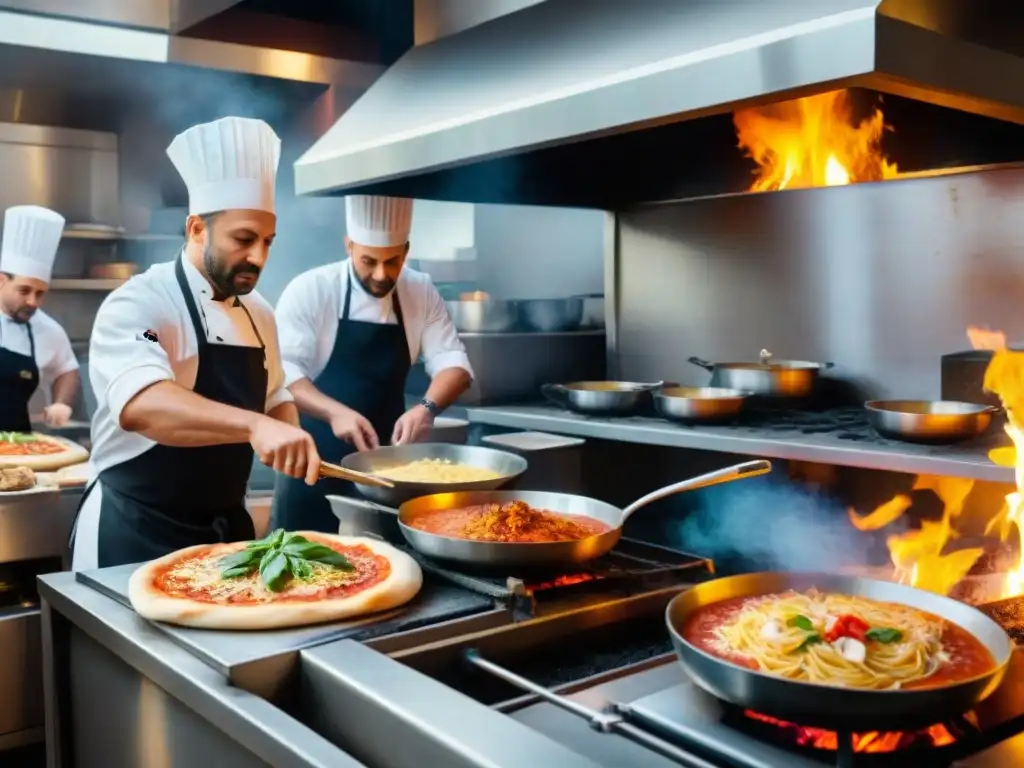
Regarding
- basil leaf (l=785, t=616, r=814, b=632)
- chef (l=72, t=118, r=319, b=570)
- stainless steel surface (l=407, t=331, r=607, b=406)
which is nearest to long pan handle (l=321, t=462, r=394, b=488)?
chef (l=72, t=118, r=319, b=570)

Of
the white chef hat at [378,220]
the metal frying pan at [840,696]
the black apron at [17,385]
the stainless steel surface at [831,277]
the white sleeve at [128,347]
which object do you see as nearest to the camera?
the metal frying pan at [840,696]

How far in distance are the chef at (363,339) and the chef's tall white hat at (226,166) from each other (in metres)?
0.70

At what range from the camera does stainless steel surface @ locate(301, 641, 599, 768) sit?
3.45 feet

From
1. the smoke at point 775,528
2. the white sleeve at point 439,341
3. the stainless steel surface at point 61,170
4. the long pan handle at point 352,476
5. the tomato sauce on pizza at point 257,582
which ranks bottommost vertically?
the smoke at point 775,528

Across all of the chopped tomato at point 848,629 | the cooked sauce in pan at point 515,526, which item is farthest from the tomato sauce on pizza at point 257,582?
the chopped tomato at point 848,629

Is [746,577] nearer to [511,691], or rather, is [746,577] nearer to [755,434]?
[511,691]

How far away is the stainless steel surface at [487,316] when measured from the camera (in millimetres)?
3660

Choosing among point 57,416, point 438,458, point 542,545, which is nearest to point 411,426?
point 438,458

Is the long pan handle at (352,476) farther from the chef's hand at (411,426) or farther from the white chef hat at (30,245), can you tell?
the white chef hat at (30,245)

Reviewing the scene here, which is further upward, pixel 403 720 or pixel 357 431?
pixel 357 431

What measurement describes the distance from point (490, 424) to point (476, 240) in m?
2.03

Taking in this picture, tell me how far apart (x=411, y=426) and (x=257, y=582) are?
136 centimetres

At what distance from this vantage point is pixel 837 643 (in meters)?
1.12

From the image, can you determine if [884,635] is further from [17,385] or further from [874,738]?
[17,385]
